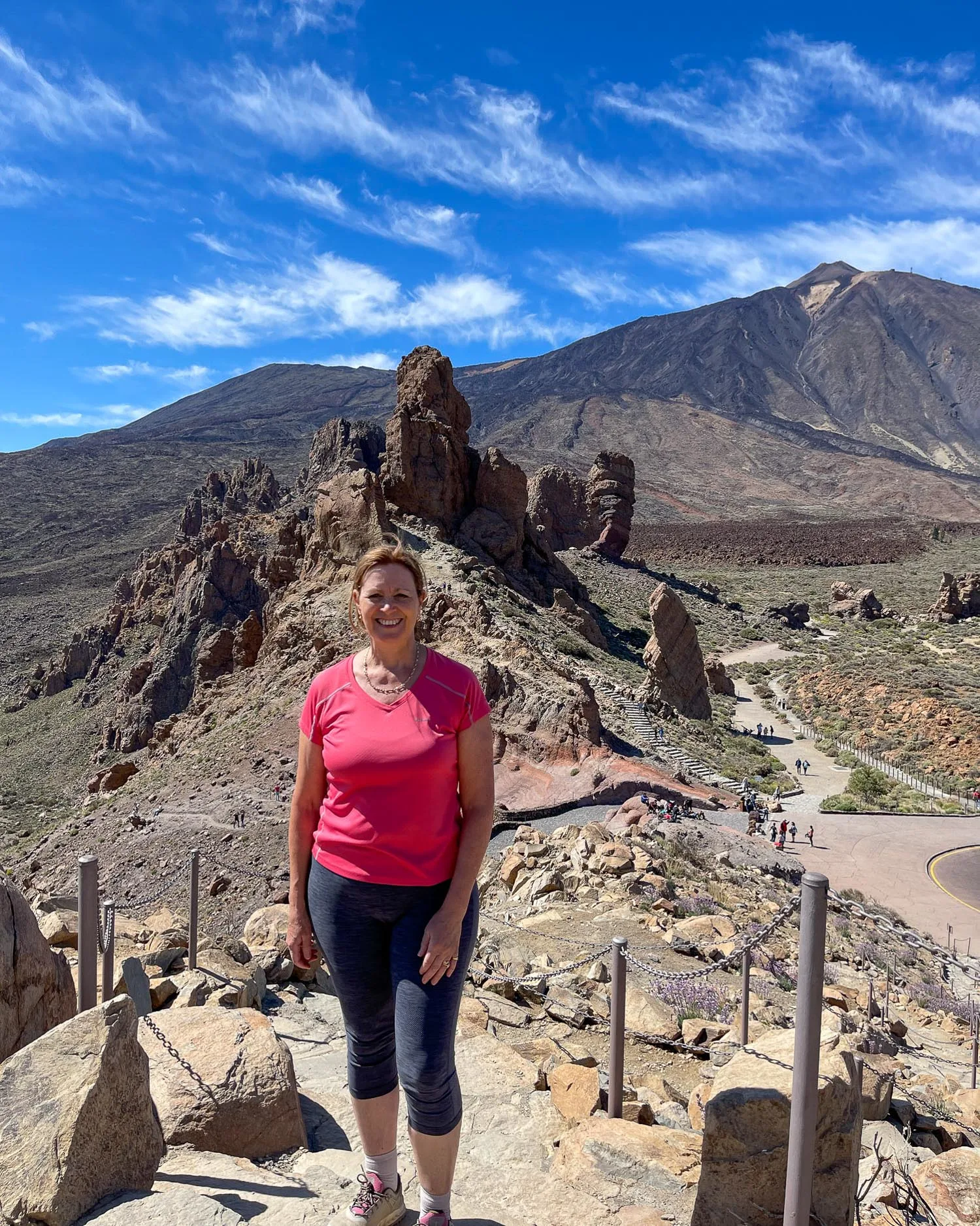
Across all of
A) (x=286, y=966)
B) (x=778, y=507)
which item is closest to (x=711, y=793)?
(x=286, y=966)

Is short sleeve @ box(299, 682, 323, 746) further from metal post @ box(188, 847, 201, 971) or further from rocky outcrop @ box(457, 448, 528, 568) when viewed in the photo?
rocky outcrop @ box(457, 448, 528, 568)

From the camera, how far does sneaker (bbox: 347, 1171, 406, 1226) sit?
8.82 feet

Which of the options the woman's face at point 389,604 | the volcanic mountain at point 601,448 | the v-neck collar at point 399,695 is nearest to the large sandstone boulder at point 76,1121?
the v-neck collar at point 399,695

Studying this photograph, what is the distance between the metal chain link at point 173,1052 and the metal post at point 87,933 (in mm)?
252

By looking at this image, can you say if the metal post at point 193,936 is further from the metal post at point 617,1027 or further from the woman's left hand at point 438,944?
the woman's left hand at point 438,944

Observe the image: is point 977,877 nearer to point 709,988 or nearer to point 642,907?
point 642,907

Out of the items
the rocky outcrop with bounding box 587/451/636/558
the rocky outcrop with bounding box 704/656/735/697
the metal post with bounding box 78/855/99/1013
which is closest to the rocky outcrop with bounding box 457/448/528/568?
the rocky outcrop with bounding box 704/656/735/697

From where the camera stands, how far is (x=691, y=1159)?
330 cm

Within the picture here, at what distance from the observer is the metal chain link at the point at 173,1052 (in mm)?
3385

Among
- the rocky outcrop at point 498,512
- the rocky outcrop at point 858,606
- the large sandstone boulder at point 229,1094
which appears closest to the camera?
the large sandstone boulder at point 229,1094

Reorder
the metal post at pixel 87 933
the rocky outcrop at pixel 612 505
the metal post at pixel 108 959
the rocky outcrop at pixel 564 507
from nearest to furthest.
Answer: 1. the metal post at pixel 87 933
2. the metal post at pixel 108 959
3. the rocky outcrop at pixel 612 505
4. the rocky outcrop at pixel 564 507

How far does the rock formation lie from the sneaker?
50.2 metres

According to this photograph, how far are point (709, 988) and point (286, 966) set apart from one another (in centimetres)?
298

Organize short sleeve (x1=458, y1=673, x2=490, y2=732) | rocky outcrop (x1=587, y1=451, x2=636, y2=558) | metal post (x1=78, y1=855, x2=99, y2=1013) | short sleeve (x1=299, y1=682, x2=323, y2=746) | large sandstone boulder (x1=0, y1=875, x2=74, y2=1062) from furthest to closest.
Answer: rocky outcrop (x1=587, y1=451, x2=636, y2=558) < metal post (x1=78, y1=855, x2=99, y2=1013) < large sandstone boulder (x1=0, y1=875, x2=74, y2=1062) < short sleeve (x1=299, y1=682, x2=323, y2=746) < short sleeve (x1=458, y1=673, x2=490, y2=732)
